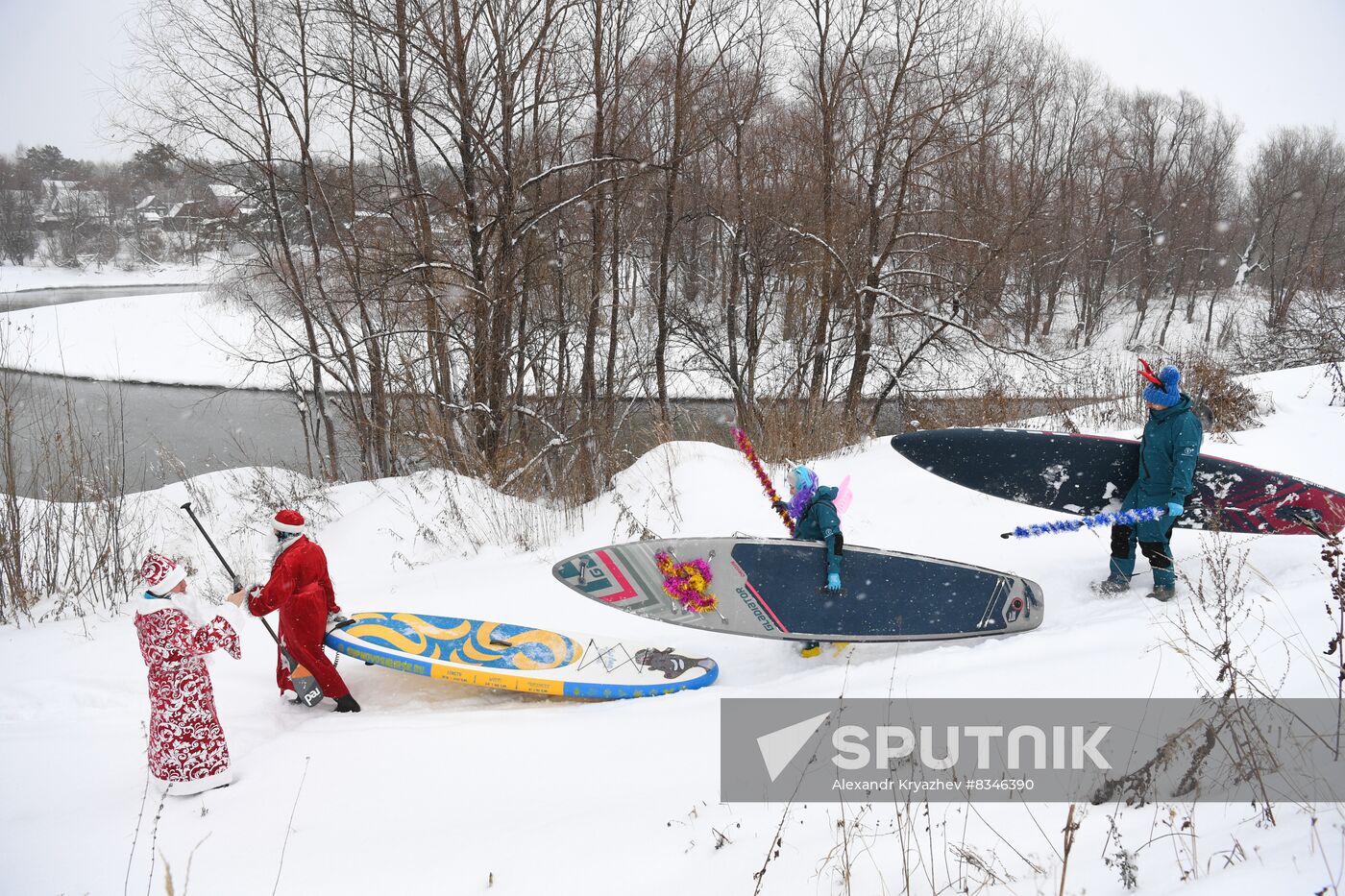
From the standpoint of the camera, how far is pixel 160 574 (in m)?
3.53

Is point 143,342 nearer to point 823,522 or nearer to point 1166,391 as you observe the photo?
point 823,522

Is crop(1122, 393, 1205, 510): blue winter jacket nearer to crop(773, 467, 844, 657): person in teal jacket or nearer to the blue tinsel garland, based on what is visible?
the blue tinsel garland

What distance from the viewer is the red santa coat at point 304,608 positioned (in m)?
4.42

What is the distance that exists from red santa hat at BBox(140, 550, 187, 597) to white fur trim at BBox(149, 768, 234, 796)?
0.97m

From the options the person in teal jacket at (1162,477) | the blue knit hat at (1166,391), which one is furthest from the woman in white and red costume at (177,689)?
the blue knit hat at (1166,391)

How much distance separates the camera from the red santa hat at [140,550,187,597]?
3514mm

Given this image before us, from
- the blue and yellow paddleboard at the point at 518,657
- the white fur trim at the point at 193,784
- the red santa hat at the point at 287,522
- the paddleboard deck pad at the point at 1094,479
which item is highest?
the paddleboard deck pad at the point at 1094,479

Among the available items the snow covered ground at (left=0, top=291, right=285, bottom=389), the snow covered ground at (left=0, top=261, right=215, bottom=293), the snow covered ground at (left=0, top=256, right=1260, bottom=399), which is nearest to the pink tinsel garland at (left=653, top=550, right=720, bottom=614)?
the snow covered ground at (left=0, top=256, right=1260, bottom=399)

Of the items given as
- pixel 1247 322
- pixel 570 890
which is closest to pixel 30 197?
pixel 570 890

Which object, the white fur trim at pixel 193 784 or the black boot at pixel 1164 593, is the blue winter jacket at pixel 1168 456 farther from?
the white fur trim at pixel 193 784

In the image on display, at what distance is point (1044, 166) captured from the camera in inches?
1088
